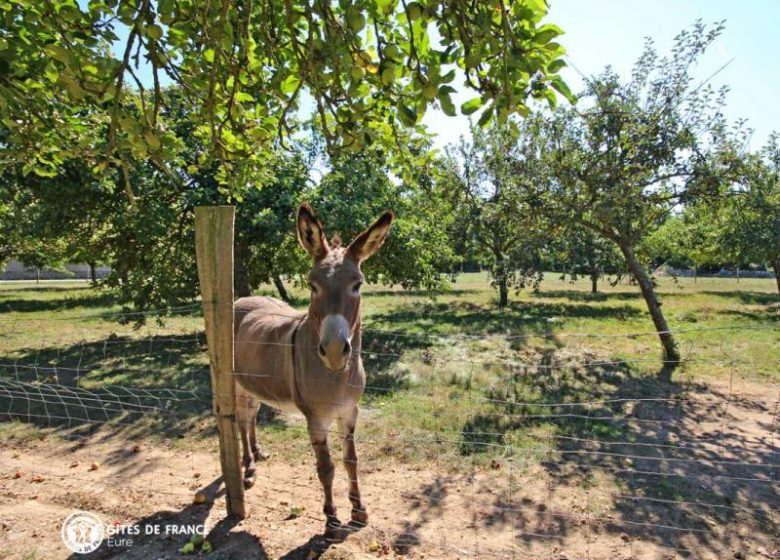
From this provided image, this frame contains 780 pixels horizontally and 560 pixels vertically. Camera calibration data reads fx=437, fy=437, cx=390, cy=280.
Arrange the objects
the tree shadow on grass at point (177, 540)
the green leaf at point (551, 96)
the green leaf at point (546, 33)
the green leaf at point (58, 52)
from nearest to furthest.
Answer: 1. the green leaf at point (546, 33)
2. the green leaf at point (58, 52)
3. the green leaf at point (551, 96)
4. the tree shadow on grass at point (177, 540)

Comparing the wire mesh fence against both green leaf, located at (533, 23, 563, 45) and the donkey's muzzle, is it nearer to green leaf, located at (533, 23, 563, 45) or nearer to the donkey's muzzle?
the donkey's muzzle

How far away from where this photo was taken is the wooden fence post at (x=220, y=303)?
12.3 ft

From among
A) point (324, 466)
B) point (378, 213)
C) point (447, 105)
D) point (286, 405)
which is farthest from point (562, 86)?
point (378, 213)

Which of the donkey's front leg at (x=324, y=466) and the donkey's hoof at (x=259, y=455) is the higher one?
the donkey's front leg at (x=324, y=466)

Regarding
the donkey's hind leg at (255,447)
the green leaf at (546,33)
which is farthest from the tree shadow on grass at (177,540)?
the green leaf at (546,33)

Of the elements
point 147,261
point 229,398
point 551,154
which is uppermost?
point 551,154

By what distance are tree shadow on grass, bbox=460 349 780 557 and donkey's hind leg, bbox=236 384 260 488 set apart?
255cm

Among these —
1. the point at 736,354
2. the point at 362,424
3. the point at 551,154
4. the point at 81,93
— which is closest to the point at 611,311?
the point at 736,354

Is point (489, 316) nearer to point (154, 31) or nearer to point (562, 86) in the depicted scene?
point (562, 86)

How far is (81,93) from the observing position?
9.77 ft

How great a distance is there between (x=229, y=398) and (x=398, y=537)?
78.8 inches

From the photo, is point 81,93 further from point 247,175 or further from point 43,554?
point 43,554

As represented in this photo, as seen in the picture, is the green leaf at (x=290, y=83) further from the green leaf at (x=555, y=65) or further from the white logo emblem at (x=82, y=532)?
the white logo emblem at (x=82, y=532)

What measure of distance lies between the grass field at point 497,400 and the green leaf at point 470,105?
1.95 meters
